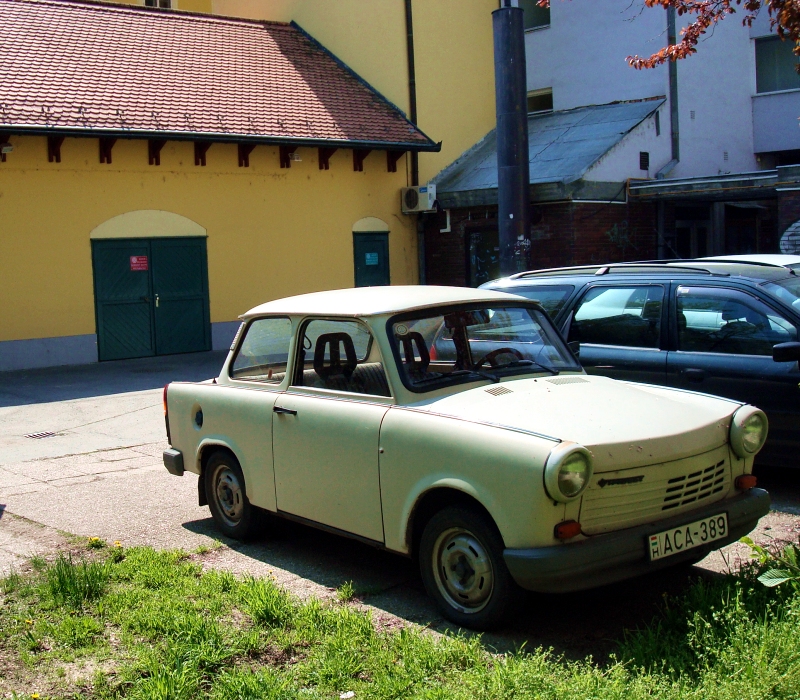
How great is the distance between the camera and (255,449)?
18.2 ft

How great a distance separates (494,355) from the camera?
17.0 ft

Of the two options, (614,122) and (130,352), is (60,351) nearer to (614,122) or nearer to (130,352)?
(130,352)

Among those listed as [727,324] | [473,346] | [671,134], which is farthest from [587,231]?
[473,346]

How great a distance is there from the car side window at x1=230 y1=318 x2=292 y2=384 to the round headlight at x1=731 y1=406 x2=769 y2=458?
2.60 metres

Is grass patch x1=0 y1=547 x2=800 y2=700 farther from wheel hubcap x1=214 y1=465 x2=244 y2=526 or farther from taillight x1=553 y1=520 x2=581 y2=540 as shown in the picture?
wheel hubcap x1=214 y1=465 x2=244 y2=526

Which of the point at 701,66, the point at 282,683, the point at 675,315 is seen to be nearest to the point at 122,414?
the point at 675,315

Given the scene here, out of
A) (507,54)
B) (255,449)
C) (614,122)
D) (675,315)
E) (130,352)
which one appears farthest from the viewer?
(614,122)

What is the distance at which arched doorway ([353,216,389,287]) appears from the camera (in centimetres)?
1972

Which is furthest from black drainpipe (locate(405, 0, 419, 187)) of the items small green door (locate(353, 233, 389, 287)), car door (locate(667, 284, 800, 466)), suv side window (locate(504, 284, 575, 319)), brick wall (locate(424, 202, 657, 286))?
car door (locate(667, 284, 800, 466))

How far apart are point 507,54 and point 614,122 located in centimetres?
667

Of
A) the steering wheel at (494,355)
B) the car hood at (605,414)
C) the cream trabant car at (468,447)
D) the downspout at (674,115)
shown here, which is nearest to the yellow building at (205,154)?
the downspout at (674,115)

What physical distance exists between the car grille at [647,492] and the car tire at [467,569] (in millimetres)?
441

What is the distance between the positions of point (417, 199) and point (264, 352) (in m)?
14.5

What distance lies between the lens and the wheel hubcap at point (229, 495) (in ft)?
19.2
